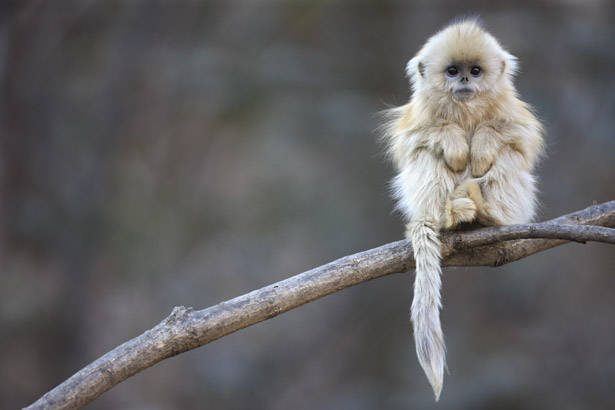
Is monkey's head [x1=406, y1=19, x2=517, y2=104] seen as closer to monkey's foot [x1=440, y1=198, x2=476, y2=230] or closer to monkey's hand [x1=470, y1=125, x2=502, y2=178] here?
monkey's hand [x1=470, y1=125, x2=502, y2=178]

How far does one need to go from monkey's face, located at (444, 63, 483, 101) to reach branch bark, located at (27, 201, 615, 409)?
0.66 metres

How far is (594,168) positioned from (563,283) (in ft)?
4.64

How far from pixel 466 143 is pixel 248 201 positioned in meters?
6.11

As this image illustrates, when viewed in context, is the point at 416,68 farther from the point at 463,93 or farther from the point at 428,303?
the point at 428,303

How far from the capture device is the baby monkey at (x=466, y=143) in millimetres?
3358

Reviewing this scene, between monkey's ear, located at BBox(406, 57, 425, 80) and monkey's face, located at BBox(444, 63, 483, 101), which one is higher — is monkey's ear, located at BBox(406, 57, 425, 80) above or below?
Result: above

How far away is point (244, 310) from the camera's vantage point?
9.78 feet

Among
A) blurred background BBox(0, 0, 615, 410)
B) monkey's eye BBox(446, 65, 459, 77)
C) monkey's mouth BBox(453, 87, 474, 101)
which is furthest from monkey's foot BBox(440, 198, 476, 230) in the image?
blurred background BBox(0, 0, 615, 410)

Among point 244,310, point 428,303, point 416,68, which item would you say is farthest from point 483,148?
point 244,310

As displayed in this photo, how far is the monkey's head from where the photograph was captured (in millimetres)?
3441

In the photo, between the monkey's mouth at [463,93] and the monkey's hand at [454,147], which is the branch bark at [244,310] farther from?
the monkey's mouth at [463,93]

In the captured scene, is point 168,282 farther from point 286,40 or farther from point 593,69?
point 593,69

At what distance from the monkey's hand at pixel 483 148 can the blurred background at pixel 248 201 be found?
15.9ft

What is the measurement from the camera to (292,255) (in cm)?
938
